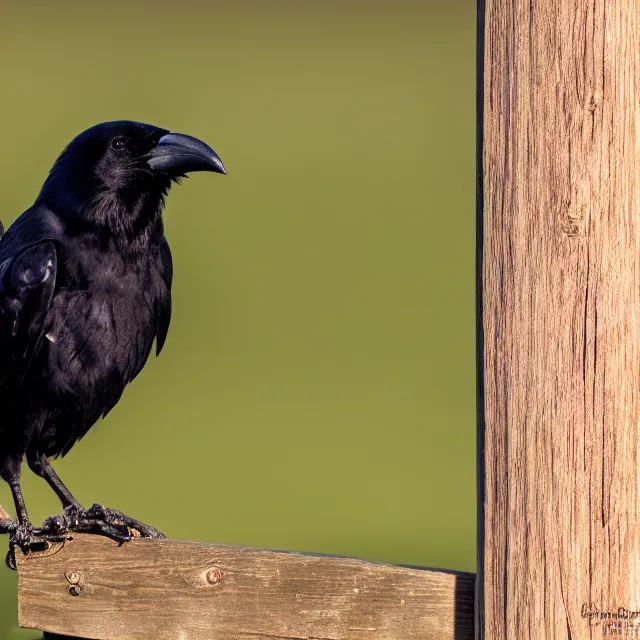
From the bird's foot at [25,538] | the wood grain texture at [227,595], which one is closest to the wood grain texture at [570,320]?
the wood grain texture at [227,595]

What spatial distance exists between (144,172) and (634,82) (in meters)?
2.24

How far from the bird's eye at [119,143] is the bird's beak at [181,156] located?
3.5 inches

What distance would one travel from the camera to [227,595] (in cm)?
235

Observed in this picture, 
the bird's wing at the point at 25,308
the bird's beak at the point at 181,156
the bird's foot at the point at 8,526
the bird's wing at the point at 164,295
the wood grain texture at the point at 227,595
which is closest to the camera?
the wood grain texture at the point at 227,595

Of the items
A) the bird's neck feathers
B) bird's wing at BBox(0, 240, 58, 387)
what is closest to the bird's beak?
the bird's neck feathers

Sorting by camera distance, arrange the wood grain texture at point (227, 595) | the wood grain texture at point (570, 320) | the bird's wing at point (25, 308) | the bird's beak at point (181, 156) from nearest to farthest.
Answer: the wood grain texture at point (570, 320) < the wood grain texture at point (227, 595) < the bird's wing at point (25, 308) < the bird's beak at point (181, 156)

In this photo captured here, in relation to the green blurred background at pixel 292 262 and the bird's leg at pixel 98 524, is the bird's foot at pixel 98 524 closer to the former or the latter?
the bird's leg at pixel 98 524

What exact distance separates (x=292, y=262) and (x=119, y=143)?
8494 mm

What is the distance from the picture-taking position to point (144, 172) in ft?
12.5

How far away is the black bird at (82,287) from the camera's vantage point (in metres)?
3.53

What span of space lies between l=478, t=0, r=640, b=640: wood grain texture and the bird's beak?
1.85 m

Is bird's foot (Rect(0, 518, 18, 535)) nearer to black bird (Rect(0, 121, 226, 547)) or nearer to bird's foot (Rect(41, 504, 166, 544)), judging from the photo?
black bird (Rect(0, 121, 226, 547))

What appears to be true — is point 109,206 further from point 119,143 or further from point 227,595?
point 227,595

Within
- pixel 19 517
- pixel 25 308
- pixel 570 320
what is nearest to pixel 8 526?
pixel 19 517
